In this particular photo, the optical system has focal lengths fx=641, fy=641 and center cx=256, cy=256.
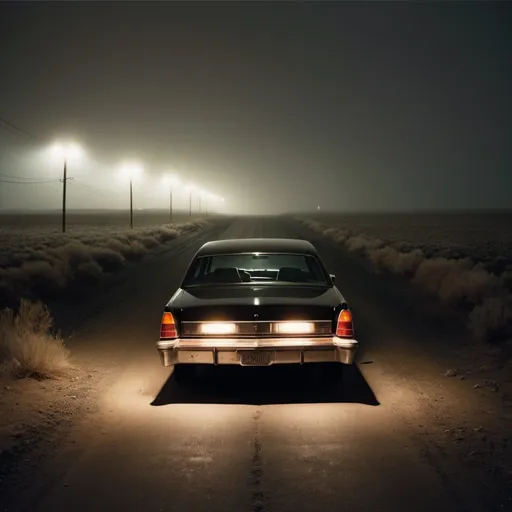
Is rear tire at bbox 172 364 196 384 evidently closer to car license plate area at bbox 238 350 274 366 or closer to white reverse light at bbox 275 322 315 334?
car license plate area at bbox 238 350 274 366

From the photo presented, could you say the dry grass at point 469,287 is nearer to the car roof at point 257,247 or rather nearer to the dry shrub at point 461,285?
the dry shrub at point 461,285

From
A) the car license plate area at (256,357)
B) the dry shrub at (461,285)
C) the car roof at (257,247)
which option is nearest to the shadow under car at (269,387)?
the car license plate area at (256,357)

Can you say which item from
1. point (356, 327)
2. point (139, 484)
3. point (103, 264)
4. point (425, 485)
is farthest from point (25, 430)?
point (103, 264)

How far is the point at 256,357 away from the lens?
6.40m

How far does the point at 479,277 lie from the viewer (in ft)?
53.3

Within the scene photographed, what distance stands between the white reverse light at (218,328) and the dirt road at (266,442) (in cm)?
74

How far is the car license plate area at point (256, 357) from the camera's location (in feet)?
20.9

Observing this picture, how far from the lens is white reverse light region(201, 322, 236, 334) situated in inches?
254

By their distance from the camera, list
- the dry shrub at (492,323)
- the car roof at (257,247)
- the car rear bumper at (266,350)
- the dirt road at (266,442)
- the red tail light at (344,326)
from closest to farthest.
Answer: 1. the dirt road at (266,442)
2. the car rear bumper at (266,350)
3. the red tail light at (344,326)
4. the car roof at (257,247)
5. the dry shrub at (492,323)

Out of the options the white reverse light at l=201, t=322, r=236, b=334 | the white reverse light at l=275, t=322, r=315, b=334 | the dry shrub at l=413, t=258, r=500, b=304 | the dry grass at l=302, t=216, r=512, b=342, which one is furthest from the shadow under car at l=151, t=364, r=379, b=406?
the dry shrub at l=413, t=258, r=500, b=304

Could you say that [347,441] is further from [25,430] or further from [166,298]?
[166,298]

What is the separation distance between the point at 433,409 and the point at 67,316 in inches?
345

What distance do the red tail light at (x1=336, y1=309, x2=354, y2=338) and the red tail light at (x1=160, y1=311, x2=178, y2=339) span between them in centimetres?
167

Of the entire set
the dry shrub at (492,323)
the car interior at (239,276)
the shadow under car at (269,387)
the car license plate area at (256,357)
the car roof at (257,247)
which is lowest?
the shadow under car at (269,387)
